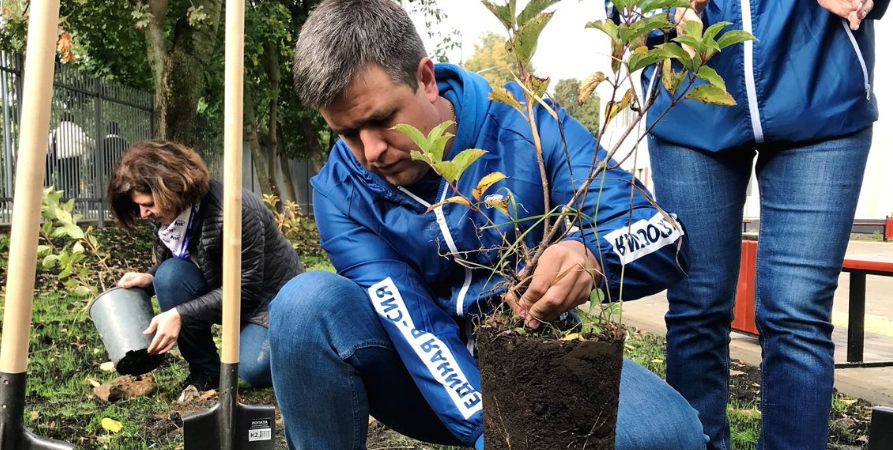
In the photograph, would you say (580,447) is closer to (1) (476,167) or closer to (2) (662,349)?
(1) (476,167)

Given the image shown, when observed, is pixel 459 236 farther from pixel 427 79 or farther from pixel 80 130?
pixel 80 130

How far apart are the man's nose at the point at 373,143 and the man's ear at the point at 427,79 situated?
0.60 feet

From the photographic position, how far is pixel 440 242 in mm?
1706

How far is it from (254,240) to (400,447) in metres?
1.13

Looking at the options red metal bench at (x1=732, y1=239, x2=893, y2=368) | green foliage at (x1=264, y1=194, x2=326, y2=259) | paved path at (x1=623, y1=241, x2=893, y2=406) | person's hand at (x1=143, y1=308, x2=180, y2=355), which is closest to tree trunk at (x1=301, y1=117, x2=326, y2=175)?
green foliage at (x1=264, y1=194, x2=326, y2=259)

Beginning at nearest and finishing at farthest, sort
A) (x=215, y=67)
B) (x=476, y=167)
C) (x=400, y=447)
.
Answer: (x=476, y=167), (x=400, y=447), (x=215, y=67)

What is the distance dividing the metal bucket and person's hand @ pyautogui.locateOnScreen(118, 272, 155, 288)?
74mm

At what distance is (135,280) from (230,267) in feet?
4.94

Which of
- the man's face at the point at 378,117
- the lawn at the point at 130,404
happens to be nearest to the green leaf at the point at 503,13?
the man's face at the point at 378,117

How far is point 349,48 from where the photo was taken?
150 cm

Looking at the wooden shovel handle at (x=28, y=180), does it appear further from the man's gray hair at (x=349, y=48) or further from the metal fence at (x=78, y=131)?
the metal fence at (x=78, y=131)

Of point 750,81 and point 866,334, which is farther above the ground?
point 750,81

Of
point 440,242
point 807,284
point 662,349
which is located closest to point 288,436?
point 440,242

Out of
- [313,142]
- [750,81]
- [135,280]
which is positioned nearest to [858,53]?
[750,81]
